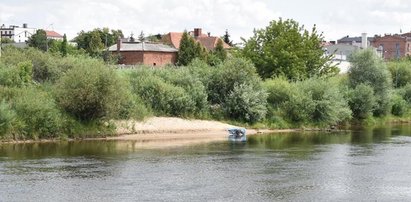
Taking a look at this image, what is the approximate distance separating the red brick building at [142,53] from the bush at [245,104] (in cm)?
3571

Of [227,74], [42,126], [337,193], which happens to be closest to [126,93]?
[42,126]

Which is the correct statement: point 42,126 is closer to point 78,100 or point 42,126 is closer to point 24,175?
point 78,100

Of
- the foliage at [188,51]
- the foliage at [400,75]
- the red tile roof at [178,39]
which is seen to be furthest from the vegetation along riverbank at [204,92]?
the red tile roof at [178,39]

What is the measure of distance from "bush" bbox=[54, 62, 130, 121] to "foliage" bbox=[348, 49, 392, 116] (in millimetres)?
34276

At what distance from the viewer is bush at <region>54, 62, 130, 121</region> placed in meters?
53.8

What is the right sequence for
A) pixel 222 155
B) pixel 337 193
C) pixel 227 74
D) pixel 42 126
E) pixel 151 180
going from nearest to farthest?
pixel 337 193
pixel 151 180
pixel 222 155
pixel 42 126
pixel 227 74

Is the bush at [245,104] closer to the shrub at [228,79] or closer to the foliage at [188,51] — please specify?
the shrub at [228,79]

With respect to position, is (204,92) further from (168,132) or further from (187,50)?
(187,50)

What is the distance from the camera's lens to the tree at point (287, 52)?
274ft

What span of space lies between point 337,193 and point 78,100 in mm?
27560

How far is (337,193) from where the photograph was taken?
105 feet

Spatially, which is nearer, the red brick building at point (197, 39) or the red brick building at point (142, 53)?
the red brick building at point (142, 53)

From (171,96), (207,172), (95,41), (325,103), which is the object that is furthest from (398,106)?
(95,41)

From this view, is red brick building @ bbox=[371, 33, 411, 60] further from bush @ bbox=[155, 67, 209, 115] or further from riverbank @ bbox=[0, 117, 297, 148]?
bush @ bbox=[155, 67, 209, 115]
